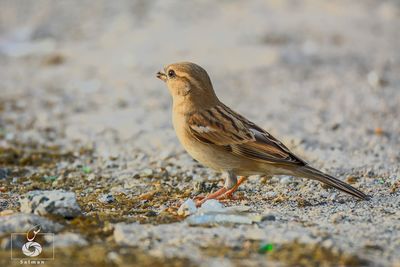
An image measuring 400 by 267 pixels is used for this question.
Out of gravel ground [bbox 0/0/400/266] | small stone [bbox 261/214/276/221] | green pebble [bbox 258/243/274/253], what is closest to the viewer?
green pebble [bbox 258/243/274/253]

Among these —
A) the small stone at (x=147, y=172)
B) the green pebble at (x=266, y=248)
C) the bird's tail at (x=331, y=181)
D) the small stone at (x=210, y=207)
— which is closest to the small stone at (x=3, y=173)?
the small stone at (x=147, y=172)

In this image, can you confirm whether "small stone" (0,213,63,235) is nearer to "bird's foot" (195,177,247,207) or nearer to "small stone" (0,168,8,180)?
"bird's foot" (195,177,247,207)

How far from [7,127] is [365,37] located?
8135 millimetres

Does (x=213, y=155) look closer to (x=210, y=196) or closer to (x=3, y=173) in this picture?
(x=210, y=196)

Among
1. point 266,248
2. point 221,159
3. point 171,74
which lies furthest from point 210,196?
point 266,248

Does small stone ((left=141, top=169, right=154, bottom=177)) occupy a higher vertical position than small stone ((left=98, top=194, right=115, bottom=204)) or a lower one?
higher

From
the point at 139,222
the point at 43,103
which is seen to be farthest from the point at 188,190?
the point at 43,103

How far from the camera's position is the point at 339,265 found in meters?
4.77

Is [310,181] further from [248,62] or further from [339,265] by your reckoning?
[248,62]

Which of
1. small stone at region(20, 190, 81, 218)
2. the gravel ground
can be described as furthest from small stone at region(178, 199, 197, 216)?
small stone at region(20, 190, 81, 218)

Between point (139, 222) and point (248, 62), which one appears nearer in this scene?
point (139, 222)

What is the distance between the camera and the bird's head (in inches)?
296

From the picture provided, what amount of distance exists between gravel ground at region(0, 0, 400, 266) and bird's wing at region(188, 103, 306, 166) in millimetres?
430

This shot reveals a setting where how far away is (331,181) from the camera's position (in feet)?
21.6
